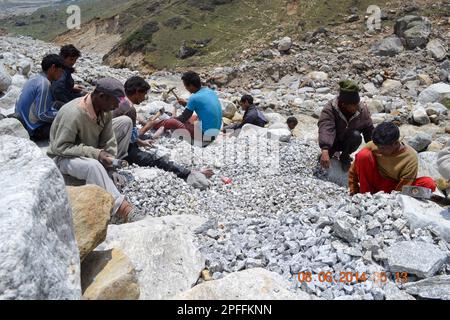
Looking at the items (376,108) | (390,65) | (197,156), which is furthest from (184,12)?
(197,156)

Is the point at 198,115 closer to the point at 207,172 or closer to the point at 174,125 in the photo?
the point at 174,125

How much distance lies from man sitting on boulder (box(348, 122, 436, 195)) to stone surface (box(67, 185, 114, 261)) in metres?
3.03

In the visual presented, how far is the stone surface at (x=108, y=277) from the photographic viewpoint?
2.59 m

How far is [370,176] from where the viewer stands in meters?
4.99

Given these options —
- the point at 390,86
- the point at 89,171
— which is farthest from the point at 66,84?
the point at 390,86

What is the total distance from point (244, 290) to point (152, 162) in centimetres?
324

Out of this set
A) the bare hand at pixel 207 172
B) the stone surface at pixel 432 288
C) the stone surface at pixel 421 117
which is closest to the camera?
the stone surface at pixel 432 288

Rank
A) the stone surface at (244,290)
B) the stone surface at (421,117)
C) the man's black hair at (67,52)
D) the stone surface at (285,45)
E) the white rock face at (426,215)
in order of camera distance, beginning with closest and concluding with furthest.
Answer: the stone surface at (244,290) < the white rock face at (426,215) < the man's black hair at (67,52) < the stone surface at (421,117) < the stone surface at (285,45)

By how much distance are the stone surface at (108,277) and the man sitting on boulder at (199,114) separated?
4.46 m

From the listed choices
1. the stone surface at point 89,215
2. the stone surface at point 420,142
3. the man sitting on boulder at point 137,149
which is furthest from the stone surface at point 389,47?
the stone surface at point 89,215

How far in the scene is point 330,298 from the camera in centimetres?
Answer: 298

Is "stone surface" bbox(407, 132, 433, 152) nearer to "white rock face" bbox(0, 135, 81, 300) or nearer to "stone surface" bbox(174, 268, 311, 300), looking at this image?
"stone surface" bbox(174, 268, 311, 300)

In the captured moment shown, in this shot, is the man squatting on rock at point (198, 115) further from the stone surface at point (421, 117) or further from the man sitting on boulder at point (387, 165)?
the stone surface at point (421, 117)

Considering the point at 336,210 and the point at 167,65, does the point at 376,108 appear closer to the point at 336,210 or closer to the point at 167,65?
the point at 336,210
